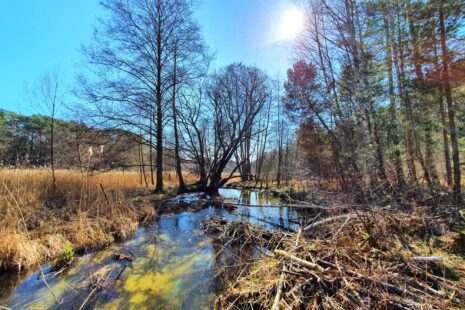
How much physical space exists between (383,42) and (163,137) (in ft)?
33.8

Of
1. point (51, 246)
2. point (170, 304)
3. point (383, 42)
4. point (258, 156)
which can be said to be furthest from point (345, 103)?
point (258, 156)

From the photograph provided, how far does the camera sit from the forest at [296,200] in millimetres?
2662

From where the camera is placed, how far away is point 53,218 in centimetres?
494

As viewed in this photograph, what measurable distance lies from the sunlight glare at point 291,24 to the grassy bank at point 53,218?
912 centimetres

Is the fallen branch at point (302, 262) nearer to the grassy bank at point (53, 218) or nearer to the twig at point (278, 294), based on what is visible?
the twig at point (278, 294)

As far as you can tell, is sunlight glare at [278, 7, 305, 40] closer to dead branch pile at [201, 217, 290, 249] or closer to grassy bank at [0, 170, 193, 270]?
dead branch pile at [201, 217, 290, 249]

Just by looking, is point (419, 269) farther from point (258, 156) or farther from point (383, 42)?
point (258, 156)

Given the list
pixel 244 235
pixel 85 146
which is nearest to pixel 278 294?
pixel 244 235

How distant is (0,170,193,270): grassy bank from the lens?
3592 mm

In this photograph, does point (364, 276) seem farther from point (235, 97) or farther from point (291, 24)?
point (235, 97)

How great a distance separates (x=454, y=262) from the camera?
272 centimetres

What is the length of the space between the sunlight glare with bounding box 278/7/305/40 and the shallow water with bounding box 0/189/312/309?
9.11 meters

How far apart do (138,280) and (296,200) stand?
4.21 meters

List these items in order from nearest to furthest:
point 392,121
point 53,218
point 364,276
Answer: point 364,276 → point 53,218 → point 392,121
